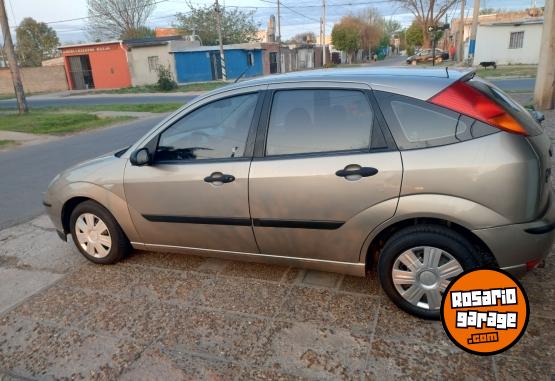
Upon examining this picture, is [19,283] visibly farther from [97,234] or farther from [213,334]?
[213,334]

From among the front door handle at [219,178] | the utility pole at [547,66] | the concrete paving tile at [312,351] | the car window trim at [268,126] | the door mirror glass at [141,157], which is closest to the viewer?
the concrete paving tile at [312,351]

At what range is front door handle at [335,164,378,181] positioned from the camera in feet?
8.47

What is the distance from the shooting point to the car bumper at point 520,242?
241cm

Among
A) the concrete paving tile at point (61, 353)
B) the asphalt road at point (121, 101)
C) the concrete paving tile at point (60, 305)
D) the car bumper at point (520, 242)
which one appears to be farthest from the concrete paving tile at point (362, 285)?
the asphalt road at point (121, 101)

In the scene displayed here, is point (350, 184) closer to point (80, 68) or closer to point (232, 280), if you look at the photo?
point (232, 280)

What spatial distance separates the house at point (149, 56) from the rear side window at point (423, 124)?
115ft

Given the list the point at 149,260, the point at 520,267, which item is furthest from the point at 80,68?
the point at 520,267

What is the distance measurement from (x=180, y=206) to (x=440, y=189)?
1.91m

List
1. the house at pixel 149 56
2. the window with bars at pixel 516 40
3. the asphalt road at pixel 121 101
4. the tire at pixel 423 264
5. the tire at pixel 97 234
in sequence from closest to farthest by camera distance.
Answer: the tire at pixel 423 264 → the tire at pixel 97 234 → the asphalt road at pixel 121 101 → the window with bars at pixel 516 40 → the house at pixel 149 56

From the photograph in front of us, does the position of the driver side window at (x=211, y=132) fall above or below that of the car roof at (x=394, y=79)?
below

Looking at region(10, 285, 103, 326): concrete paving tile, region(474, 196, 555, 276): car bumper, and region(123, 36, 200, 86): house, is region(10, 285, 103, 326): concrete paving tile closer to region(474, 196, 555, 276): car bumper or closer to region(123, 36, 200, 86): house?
region(474, 196, 555, 276): car bumper

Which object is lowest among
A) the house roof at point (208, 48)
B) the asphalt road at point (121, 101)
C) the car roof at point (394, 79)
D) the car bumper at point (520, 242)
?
the asphalt road at point (121, 101)

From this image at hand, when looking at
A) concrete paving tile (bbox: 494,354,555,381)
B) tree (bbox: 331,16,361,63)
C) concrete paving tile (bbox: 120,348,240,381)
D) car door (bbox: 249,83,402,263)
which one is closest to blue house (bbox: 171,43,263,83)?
tree (bbox: 331,16,361,63)

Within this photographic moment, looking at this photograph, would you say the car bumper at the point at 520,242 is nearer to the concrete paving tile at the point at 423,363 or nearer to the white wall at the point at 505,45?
the concrete paving tile at the point at 423,363
